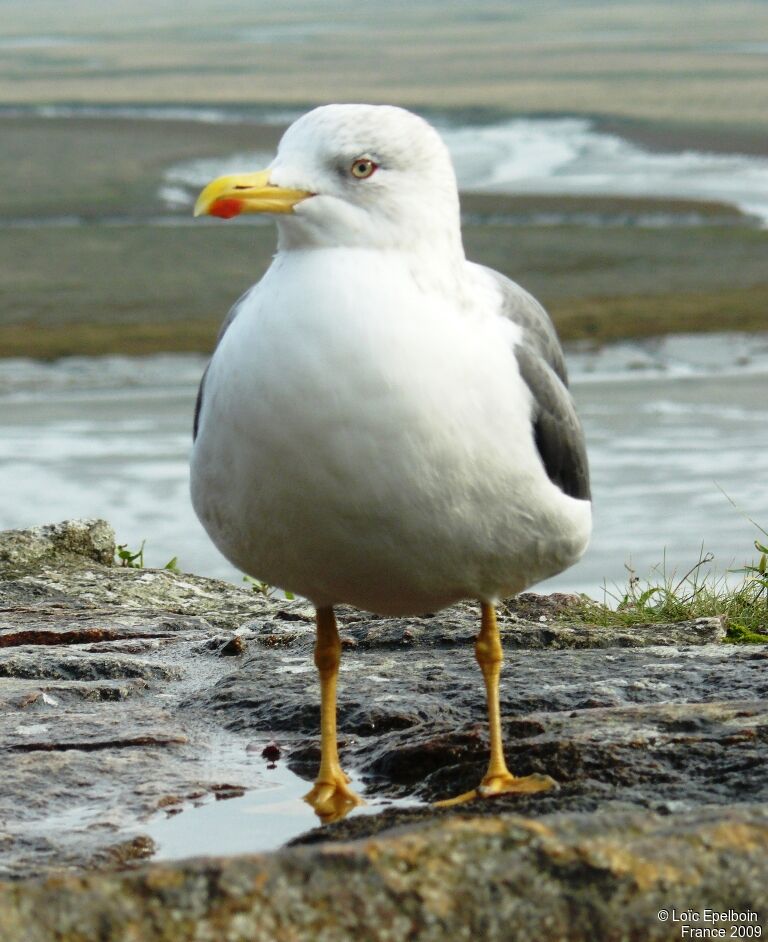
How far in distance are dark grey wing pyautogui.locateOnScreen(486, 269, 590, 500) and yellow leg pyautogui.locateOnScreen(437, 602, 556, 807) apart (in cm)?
43

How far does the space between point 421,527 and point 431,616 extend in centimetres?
221

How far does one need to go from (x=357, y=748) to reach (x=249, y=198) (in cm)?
166

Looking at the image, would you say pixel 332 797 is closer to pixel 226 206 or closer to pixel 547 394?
pixel 547 394

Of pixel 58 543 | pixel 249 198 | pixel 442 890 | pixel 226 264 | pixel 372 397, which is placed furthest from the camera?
pixel 226 264

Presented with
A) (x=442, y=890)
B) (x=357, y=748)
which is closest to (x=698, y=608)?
(x=357, y=748)

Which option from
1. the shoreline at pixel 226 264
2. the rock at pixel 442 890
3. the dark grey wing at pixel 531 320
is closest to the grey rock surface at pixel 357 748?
the rock at pixel 442 890

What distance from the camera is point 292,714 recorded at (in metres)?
4.90

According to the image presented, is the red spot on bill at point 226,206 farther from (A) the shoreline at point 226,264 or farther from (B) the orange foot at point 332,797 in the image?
(A) the shoreline at point 226,264

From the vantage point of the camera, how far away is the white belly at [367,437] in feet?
12.0

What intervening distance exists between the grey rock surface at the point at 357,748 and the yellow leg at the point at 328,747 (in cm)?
12

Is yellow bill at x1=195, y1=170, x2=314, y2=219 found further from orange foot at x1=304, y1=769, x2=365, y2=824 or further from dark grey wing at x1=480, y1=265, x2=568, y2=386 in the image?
orange foot at x1=304, y1=769, x2=365, y2=824

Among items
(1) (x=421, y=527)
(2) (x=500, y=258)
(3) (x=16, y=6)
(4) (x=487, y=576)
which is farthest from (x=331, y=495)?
(3) (x=16, y=6)

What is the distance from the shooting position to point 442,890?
2.87 meters

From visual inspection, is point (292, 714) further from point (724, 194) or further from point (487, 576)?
point (724, 194)
